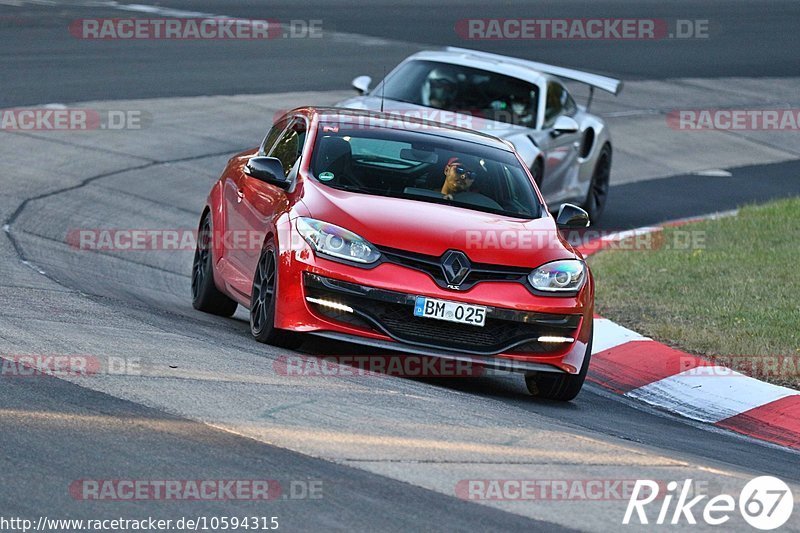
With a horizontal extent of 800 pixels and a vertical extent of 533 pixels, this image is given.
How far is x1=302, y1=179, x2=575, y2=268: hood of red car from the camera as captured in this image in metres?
8.48

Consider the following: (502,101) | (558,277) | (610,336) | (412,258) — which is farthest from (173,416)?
(502,101)

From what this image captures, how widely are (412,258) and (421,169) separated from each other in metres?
1.31

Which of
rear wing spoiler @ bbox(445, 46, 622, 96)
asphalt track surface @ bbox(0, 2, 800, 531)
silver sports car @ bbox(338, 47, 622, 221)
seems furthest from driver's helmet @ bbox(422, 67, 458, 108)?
asphalt track surface @ bbox(0, 2, 800, 531)

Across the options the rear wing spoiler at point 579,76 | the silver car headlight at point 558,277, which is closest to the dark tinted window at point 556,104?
the rear wing spoiler at point 579,76

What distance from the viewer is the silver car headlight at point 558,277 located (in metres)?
8.58

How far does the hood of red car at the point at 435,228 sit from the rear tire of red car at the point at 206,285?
1.64m

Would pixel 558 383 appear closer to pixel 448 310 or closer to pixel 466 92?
pixel 448 310

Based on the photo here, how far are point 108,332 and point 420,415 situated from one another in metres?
2.05

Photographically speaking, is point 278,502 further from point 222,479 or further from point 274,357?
point 274,357

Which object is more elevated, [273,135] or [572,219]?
[273,135]

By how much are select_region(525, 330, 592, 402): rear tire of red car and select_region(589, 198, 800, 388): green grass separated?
1.48 metres

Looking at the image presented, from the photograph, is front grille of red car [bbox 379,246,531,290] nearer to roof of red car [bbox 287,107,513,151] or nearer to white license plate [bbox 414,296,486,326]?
white license plate [bbox 414,296,486,326]

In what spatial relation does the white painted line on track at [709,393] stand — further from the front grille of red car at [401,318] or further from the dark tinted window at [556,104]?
the dark tinted window at [556,104]

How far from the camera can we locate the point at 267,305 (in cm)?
880
